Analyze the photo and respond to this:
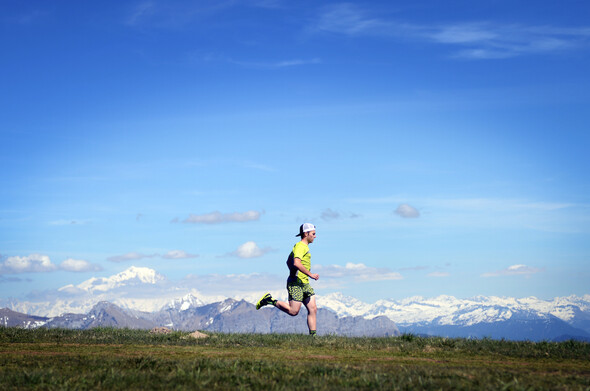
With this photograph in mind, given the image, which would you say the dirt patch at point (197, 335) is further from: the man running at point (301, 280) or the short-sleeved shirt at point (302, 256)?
the short-sleeved shirt at point (302, 256)

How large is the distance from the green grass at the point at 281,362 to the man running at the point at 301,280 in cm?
147

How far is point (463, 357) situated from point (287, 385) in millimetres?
6576

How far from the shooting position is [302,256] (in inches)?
826

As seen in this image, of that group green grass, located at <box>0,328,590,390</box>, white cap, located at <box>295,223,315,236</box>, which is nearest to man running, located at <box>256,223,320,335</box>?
white cap, located at <box>295,223,315,236</box>

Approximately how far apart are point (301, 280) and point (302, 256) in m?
0.85

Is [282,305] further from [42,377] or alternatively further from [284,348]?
[42,377]

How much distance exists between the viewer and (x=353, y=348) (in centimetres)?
1677

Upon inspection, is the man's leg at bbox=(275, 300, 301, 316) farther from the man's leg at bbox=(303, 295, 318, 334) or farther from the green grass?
the green grass

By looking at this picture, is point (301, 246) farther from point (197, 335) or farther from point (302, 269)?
point (197, 335)

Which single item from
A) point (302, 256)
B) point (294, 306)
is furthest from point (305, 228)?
point (294, 306)

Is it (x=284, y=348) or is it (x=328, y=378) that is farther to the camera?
(x=284, y=348)

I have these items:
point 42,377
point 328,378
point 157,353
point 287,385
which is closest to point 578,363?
point 328,378

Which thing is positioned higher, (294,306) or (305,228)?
(305,228)

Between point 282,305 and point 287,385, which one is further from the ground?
point 282,305
